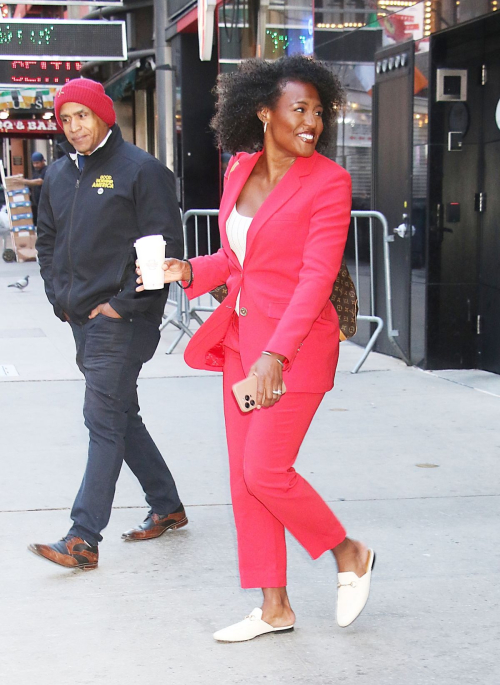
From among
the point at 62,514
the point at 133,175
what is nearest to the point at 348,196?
the point at 133,175

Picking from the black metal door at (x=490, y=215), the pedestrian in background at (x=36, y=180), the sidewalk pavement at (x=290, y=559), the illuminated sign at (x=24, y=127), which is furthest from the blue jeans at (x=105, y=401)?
the illuminated sign at (x=24, y=127)

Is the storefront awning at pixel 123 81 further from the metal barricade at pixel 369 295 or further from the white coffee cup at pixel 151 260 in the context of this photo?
the white coffee cup at pixel 151 260

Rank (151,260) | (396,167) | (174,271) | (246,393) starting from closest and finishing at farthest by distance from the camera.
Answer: (246,393)
(151,260)
(174,271)
(396,167)

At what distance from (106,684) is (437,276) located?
5.83 m

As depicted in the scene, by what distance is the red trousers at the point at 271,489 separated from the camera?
134 inches

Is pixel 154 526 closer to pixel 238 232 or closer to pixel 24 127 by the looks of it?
pixel 238 232

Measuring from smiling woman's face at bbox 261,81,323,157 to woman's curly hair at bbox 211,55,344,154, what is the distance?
1.3 inches

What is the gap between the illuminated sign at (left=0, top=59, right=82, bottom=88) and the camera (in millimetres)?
16250

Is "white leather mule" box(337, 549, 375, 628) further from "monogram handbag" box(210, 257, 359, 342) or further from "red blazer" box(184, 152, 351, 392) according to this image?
"monogram handbag" box(210, 257, 359, 342)

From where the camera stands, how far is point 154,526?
4812 mm

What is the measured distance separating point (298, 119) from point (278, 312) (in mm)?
635

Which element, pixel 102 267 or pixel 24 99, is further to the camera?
pixel 24 99

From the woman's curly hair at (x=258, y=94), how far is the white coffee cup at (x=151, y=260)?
650 millimetres

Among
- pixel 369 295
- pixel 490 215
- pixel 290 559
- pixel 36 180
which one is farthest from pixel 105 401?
pixel 36 180
